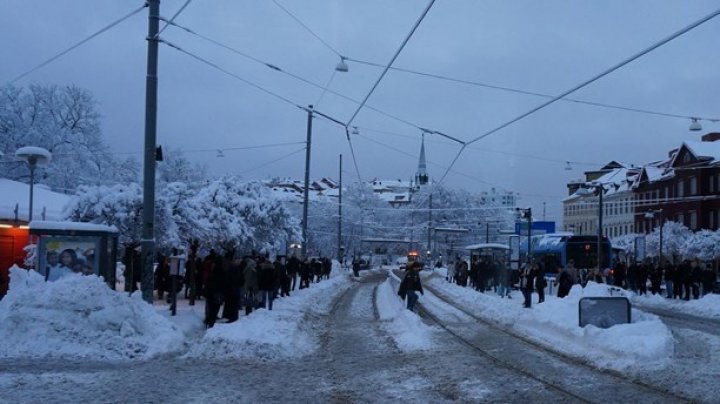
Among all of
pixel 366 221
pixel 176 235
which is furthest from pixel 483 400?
pixel 366 221

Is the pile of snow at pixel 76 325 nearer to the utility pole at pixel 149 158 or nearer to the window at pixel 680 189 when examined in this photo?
the utility pole at pixel 149 158

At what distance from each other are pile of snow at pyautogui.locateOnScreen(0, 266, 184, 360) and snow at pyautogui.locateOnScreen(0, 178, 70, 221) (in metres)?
12.5

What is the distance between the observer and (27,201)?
29922mm

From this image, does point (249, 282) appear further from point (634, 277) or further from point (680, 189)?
point (680, 189)

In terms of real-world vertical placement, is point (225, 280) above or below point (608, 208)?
below

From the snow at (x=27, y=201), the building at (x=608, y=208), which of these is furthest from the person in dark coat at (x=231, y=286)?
the building at (x=608, y=208)

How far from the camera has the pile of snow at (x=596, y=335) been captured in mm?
14281

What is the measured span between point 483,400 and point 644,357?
4.78 metres

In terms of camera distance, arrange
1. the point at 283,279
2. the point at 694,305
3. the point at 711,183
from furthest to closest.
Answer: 1. the point at 711,183
2. the point at 283,279
3. the point at 694,305

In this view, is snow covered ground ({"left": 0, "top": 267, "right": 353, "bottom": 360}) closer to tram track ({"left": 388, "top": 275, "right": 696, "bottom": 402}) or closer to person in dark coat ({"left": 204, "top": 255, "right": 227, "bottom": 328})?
person in dark coat ({"left": 204, "top": 255, "right": 227, "bottom": 328})

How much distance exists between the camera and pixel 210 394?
10875mm

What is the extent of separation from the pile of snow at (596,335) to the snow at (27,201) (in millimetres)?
16662

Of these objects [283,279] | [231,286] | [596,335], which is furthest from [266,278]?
[596,335]

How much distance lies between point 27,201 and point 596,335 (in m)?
21.9
